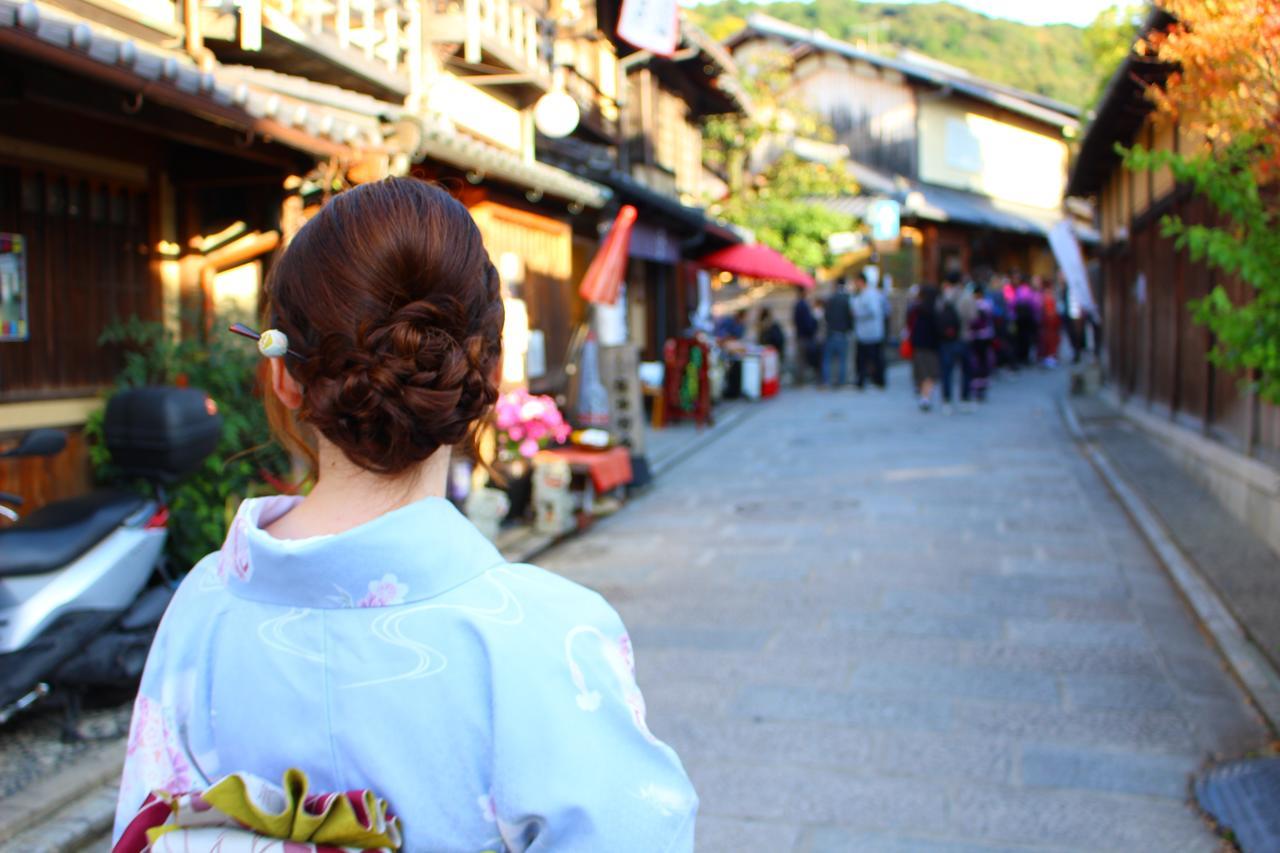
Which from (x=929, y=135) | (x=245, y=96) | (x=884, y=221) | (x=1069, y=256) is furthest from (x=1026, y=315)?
(x=245, y=96)

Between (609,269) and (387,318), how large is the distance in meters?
10.4

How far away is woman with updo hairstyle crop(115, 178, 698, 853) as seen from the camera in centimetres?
135

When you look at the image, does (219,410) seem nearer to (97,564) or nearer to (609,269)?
(97,564)

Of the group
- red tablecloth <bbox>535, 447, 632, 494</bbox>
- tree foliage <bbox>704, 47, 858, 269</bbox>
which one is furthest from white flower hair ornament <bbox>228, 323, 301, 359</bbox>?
tree foliage <bbox>704, 47, 858, 269</bbox>

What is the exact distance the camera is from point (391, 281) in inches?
54.4

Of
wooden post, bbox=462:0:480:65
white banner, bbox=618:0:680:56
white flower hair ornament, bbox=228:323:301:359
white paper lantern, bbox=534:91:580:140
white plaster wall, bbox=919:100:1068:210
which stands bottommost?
white flower hair ornament, bbox=228:323:301:359

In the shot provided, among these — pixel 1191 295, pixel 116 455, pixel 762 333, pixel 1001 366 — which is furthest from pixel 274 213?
pixel 1001 366

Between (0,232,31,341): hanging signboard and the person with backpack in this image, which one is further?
the person with backpack

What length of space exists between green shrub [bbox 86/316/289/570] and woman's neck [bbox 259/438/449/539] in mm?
4679

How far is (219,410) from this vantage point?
6.50 m

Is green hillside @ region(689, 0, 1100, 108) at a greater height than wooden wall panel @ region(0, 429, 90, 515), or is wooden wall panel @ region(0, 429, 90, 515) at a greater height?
green hillside @ region(689, 0, 1100, 108)

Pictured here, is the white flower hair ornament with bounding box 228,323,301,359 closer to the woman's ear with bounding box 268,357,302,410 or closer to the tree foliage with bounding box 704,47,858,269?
the woman's ear with bounding box 268,357,302,410

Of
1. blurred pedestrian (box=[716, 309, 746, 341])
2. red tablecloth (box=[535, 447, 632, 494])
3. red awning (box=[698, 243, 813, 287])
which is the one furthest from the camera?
blurred pedestrian (box=[716, 309, 746, 341])

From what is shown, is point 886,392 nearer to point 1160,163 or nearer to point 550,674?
point 1160,163
